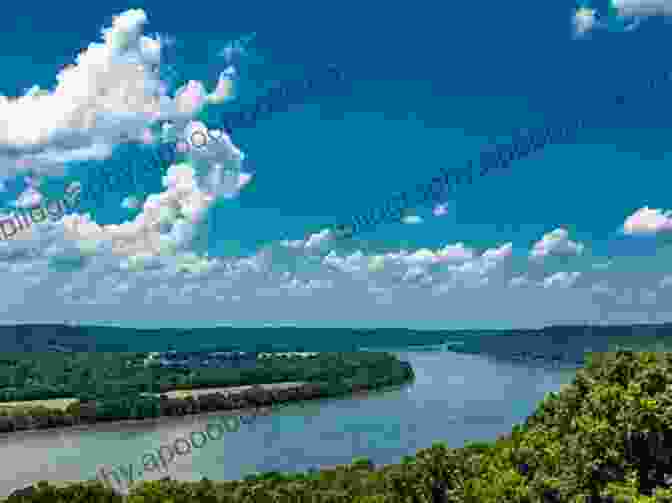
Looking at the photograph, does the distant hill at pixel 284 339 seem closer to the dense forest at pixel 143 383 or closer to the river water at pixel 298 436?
the dense forest at pixel 143 383

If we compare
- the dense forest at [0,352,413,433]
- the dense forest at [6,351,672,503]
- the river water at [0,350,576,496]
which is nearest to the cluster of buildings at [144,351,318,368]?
the dense forest at [0,352,413,433]

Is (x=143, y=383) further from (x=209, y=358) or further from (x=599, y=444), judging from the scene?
(x=599, y=444)

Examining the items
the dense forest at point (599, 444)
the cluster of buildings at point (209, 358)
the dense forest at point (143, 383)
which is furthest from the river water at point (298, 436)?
the cluster of buildings at point (209, 358)

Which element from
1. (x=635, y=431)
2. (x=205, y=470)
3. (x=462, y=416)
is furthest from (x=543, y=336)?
(x=635, y=431)

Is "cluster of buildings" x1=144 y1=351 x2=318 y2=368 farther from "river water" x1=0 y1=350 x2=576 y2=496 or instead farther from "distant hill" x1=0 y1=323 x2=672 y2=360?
"river water" x1=0 y1=350 x2=576 y2=496

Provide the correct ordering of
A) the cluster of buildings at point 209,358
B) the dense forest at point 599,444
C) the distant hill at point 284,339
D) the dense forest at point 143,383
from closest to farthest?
1. the dense forest at point 599,444
2. the dense forest at point 143,383
3. the cluster of buildings at point 209,358
4. the distant hill at point 284,339

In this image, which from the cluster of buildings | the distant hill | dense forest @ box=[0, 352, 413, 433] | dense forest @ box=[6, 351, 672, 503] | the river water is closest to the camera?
dense forest @ box=[6, 351, 672, 503]
